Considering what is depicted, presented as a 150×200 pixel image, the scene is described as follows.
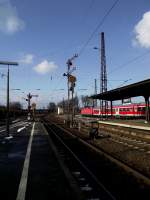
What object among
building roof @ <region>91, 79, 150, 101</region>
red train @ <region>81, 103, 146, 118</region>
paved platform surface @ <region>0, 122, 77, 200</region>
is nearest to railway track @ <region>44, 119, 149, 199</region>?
paved platform surface @ <region>0, 122, 77, 200</region>

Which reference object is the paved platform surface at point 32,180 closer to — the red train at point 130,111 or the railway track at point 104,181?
the railway track at point 104,181

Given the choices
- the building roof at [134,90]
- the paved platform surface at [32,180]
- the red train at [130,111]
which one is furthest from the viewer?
the red train at [130,111]

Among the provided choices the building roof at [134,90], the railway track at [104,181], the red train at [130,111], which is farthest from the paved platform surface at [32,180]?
the red train at [130,111]

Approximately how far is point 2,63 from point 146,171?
18.8 m

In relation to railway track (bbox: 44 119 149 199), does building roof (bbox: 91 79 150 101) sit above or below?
above

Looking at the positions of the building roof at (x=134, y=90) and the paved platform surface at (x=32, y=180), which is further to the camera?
the building roof at (x=134, y=90)

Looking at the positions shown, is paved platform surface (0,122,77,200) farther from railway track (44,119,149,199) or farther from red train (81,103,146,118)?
Result: red train (81,103,146,118)

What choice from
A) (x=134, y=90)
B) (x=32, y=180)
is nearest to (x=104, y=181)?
(x=32, y=180)

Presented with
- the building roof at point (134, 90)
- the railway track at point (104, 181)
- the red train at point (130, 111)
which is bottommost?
the railway track at point (104, 181)

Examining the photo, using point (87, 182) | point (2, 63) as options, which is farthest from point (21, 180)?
point (2, 63)

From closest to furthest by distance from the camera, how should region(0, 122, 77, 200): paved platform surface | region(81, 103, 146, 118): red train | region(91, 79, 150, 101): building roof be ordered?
region(0, 122, 77, 200): paved platform surface → region(91, 79, 150, 101): building roof → region(81, 103, 146, 118): red train

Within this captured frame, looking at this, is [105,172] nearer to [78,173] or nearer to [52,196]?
[78,173]

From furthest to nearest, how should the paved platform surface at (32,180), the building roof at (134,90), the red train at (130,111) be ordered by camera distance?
the red train at (130,111) → the building roof at (134,90) → the paved platform surface at (32,180)

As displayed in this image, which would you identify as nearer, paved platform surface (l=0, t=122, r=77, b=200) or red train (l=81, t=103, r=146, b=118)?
paved platform surface (l=0, t=122, r=77, b=200)
